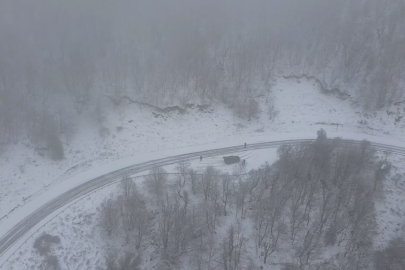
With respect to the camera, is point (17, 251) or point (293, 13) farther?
point (293, 13)

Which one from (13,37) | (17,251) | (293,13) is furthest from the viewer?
(293,13)

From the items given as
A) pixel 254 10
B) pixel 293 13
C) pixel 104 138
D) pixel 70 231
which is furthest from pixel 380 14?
pixel 70 231

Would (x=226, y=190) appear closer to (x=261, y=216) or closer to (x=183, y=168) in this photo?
(x=261, y=216)

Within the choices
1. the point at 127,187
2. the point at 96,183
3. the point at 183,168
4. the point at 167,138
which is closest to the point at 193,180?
the point at 183,168

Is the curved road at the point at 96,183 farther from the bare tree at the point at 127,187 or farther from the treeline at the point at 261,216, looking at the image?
the treeline at the point at 261,216

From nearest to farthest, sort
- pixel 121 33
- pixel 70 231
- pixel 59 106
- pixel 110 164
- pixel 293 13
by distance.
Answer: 1. pixel 70 231
2. pixel 110 164
3. pixel 59 106
4. pixel 121 33
5. pixel 293 13

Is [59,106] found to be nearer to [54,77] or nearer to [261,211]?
[54,77]

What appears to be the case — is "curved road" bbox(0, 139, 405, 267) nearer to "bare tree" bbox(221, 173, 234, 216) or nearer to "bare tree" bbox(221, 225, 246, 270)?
"bare tree" bbox(221, 173, 234, 216)
